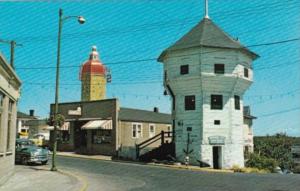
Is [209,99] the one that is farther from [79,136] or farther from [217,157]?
[79,136]

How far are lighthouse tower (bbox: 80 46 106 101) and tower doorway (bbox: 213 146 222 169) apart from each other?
4331 centimetres

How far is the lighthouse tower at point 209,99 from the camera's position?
40.3 metres

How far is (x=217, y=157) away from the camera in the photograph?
40.9 metres

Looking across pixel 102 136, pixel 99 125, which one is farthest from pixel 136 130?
pixel 99 125

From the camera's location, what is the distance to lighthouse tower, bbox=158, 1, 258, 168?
4031 cm

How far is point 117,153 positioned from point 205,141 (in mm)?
10140

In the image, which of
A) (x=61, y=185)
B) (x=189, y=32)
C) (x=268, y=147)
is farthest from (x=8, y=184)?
(x=268, y=147)

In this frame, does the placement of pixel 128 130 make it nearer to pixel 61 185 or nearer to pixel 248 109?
pixel 248 109

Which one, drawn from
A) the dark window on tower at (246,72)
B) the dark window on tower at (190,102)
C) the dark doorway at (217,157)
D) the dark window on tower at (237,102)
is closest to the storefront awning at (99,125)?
the dark window on tower at (190,102)

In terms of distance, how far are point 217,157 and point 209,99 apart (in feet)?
17.9

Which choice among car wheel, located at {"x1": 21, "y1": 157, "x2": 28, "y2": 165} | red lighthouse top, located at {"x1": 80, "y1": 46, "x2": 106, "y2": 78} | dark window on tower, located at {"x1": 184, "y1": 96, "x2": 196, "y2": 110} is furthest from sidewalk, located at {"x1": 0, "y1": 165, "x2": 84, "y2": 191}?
red lighthouse top, located at {"x1": 80, "y1": 46, "x2": 106, "y2": 78}

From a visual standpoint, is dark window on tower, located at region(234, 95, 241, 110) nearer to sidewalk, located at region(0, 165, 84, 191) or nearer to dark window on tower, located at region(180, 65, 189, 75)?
dark window on tower, located at region(180, 65, 189, 75)

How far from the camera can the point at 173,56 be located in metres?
42.9

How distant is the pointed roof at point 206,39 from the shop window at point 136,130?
893cm
